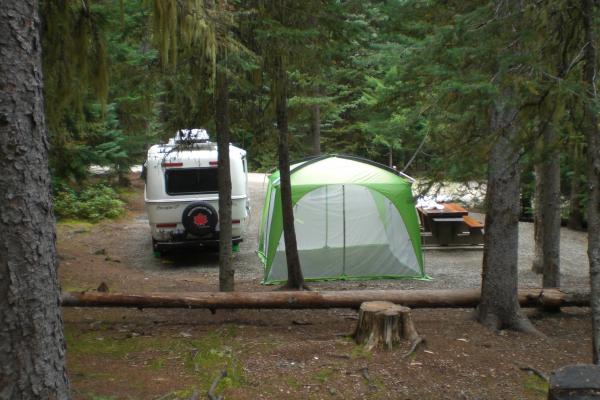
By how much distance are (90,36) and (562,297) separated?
719 centimetres

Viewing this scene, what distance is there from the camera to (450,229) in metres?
14.9

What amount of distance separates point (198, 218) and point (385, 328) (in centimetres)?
688

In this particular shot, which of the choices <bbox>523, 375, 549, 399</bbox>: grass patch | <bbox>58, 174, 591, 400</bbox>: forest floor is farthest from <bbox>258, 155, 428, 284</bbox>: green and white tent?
<bbox>523, 375, 549, 399</bbox>: grass patch

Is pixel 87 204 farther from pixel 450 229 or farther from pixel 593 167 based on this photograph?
pixel 593 167

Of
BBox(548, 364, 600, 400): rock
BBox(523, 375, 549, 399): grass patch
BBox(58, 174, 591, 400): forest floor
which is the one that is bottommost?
BBox(523, 375, 549, 399): grass patch

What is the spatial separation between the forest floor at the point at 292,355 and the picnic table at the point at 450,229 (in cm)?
573

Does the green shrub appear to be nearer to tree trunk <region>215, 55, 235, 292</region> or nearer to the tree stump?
tree trunk <region>215, 55, 235, 292</region>

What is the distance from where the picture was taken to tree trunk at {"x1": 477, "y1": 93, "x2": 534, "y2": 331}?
23.4 ft

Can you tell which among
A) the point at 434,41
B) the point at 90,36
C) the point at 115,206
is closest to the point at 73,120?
the point at 115,206

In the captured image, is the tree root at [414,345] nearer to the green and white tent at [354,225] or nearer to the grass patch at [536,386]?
the grass patch at [536,386]

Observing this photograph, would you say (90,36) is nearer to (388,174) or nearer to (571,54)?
(571,54)

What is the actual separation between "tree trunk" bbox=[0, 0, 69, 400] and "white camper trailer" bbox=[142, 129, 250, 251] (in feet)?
31.0

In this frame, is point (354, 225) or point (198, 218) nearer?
point (354, 225)

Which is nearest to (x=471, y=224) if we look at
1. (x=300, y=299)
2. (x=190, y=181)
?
(x=190, y=181)
